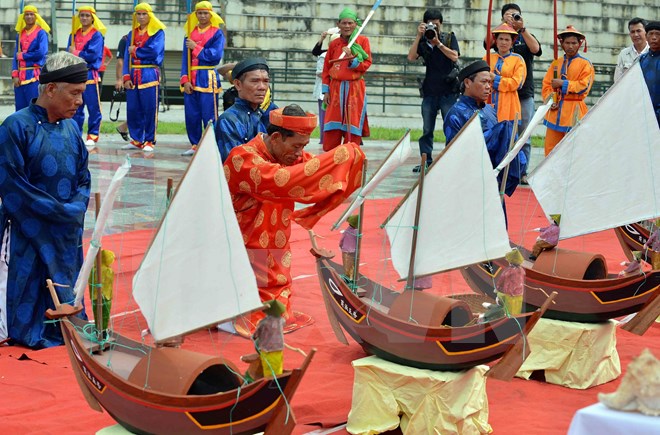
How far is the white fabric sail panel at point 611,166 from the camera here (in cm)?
505

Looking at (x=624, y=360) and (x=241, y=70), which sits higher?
(x=241, y=70)

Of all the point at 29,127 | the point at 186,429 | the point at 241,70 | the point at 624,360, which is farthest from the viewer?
the point at 241,70

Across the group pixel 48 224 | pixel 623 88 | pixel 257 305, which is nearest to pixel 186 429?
pixel 257 305

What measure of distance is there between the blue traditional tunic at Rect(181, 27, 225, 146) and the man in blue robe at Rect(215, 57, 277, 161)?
681 centimetres

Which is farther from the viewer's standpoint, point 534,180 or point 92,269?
point 534,180

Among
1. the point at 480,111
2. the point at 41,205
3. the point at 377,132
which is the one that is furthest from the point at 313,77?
the point at 41,205

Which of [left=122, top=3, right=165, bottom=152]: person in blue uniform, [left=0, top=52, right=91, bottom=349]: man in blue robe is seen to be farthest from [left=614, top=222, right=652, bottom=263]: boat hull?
[left=122, top=3, right=165, bottom=152]: person in blue uniform

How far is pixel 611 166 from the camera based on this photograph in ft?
16.6

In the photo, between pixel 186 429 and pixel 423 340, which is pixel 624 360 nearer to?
pixel 423 340

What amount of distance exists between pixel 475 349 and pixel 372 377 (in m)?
0.43

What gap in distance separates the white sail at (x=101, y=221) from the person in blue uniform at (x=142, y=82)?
30.5ft

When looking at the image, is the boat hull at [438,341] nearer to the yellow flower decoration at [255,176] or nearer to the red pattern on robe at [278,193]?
the red pattern on robe at [278,193]

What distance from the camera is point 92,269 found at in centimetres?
397

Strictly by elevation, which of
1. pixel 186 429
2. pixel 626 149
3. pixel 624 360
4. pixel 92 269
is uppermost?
pixel 626 149
